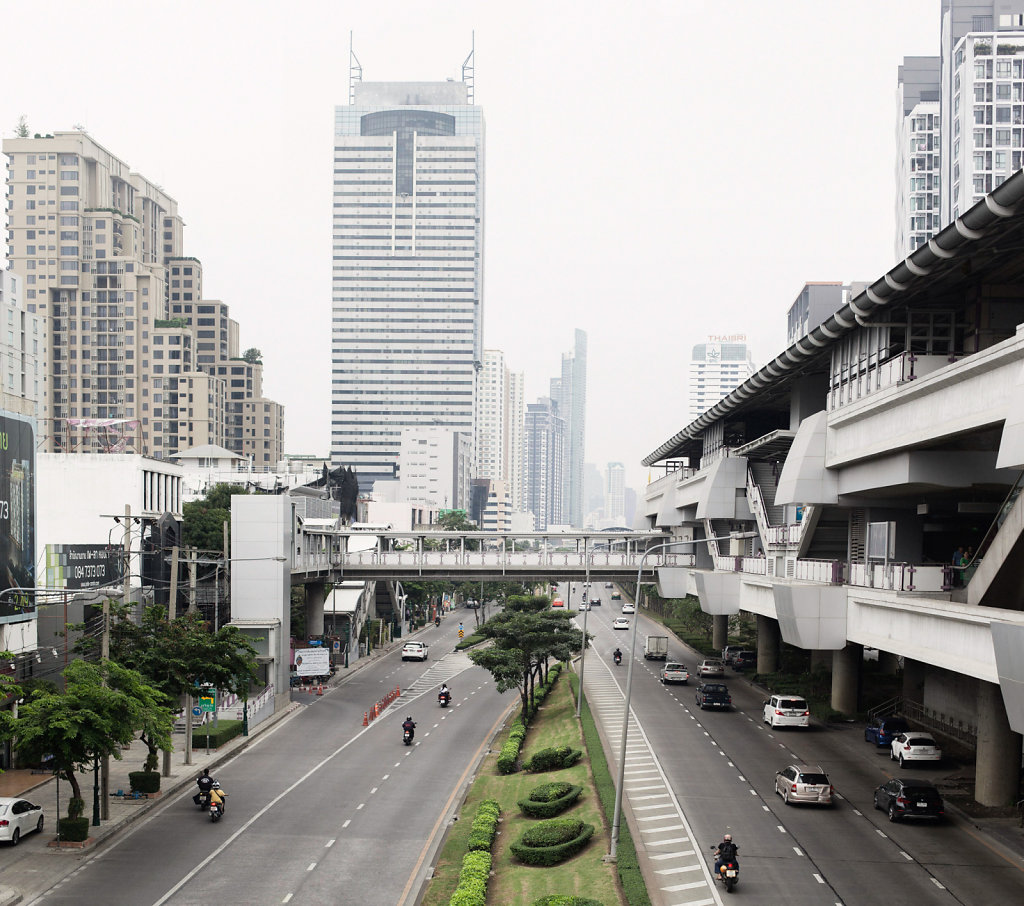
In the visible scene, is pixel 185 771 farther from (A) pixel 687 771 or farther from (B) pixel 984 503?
(B) pixel 984 503

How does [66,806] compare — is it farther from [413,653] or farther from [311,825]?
[413,653]

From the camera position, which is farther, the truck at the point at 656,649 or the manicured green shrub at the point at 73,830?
the truck at the point at 656,649

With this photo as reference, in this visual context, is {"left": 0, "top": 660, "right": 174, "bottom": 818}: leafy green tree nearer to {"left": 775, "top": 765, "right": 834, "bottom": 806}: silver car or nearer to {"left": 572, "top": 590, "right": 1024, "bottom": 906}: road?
{"left": 572, "top": 590, "right": 1024, "bottom": 906}: road

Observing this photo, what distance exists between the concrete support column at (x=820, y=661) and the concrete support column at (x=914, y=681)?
9.93 m

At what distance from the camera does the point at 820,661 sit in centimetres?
6688

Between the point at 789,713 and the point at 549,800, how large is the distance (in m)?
17.5

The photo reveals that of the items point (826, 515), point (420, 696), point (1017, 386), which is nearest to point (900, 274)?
point (1017, 386)

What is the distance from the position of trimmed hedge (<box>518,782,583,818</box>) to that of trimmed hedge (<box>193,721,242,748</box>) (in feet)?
62.5

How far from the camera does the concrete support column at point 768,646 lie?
7176 cm

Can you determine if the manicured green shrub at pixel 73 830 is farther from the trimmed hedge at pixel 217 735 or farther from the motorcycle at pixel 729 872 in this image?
the motorcycle at pixel 729 872

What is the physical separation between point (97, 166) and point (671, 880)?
183 meters

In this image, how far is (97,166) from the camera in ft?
599

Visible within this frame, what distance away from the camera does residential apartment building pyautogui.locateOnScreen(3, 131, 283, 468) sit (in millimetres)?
178375

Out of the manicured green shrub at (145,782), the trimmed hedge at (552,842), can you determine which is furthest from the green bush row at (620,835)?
the manicured green shrub at (145,782)
